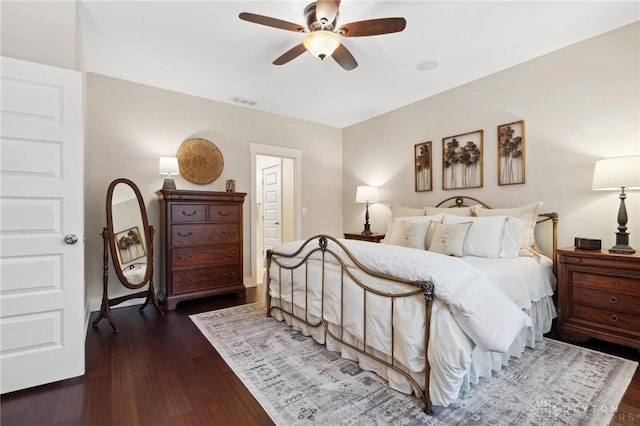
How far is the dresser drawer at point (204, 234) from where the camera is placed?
363 centimetres

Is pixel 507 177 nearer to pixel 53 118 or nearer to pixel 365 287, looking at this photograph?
pixel 365 287

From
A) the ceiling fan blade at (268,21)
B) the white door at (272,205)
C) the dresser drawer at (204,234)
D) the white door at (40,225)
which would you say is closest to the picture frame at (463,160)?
the ceiling fan blade at (268,21)

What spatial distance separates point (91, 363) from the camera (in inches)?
89.0

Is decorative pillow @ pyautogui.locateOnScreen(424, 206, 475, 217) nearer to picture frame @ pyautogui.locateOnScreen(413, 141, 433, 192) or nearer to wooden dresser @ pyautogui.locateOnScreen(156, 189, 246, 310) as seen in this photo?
picture frame @ pyautogui.locateOnScreen(413, 141, 433, 192)

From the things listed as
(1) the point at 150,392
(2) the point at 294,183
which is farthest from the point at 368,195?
(1) the point at 150,392

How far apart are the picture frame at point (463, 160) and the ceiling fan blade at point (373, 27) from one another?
2072 millimetres

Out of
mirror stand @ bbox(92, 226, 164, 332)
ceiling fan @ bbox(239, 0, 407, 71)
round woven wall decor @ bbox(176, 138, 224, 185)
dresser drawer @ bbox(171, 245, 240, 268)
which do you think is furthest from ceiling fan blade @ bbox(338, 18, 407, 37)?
mirror stand @ bbox(92, 226, 164, 332)

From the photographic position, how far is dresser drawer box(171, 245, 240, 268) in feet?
11.9

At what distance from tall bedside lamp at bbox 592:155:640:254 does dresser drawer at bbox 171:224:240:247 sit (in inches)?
151

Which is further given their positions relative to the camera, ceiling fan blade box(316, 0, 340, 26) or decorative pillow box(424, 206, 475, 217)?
decorative pillow box(424, 206, 475, 217)

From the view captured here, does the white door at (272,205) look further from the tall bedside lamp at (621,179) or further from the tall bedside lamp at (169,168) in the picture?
the tall bedside lamp at (621,179)

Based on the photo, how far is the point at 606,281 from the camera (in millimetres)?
2438

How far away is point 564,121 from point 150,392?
4233mm

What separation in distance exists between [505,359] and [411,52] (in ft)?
9.34
